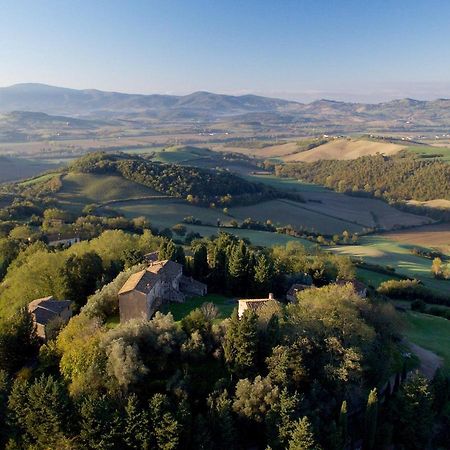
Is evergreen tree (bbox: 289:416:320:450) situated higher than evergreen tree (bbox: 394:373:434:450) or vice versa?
evergreen tree (bbox: 289:416:320:450)

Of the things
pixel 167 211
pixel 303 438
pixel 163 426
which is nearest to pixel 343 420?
pixel 303 438

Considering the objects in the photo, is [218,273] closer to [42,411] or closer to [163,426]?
[163,426]

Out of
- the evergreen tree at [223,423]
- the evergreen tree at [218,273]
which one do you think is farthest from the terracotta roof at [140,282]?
the evergreen tree at [223,423]

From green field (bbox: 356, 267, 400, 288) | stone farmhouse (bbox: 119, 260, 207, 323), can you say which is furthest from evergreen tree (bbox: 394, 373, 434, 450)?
green field (bbox: 356, 267, 400, 288)

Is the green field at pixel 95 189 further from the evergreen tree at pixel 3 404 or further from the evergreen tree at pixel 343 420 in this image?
the evergreen tree at pixel 343 420

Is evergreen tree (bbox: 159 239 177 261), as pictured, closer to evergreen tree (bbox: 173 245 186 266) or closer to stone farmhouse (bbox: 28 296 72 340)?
evergreen tree (bbox: 173 245 186 266)

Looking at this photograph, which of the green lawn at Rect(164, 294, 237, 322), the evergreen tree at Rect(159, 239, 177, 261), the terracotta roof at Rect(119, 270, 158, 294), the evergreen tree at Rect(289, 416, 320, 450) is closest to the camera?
the evergreen tree at Rect(289, 416, 320, 450)
